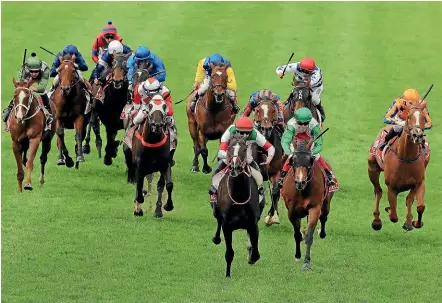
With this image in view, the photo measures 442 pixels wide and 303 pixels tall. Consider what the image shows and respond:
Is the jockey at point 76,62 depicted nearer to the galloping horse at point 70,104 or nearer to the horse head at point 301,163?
the galloping horse at point 70,104

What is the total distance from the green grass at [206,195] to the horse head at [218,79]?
2.31m

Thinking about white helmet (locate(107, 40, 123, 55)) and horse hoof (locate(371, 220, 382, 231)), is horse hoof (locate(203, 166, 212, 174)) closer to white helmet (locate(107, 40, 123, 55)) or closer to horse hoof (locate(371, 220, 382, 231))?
white helmet (locate(107, 40, 123, 55))

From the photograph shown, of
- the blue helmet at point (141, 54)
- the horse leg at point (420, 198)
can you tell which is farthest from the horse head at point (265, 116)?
the blue helmet at point (141, 54)

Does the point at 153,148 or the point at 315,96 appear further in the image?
the point at 315,96

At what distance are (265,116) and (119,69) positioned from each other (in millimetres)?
5031

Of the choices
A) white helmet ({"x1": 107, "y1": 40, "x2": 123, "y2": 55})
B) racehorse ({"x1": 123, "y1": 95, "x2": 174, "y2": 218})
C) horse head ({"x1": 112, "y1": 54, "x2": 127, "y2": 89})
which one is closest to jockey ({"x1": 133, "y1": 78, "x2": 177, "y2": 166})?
racehorse ({"x1": 123, "y1": 95, "x2": 174, "y2": 218})

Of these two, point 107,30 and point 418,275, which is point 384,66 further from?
point 418,275

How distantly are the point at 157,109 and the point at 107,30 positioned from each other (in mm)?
7519

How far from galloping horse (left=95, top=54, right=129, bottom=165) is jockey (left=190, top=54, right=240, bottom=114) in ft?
4.77

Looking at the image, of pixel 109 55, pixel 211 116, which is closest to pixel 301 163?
pixel 211 116

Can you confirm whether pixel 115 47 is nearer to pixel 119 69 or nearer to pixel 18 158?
pixel 119 69

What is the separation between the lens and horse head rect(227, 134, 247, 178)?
72.3ft

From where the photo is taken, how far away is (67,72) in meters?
29.7

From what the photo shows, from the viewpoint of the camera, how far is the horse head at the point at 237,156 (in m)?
22.0
